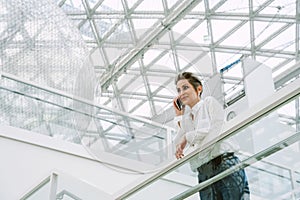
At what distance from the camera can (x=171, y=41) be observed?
44.5 inches

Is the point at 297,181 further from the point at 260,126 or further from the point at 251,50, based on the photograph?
the point at 251,50

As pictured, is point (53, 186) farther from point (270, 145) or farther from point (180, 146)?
point (180, 146)

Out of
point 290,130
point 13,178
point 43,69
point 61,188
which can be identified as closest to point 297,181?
point 290,130

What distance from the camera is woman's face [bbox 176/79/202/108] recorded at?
1.20m

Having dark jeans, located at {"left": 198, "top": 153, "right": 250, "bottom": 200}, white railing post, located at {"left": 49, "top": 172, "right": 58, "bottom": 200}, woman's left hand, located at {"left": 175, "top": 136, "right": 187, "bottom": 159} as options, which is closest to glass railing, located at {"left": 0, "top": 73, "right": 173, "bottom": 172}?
woman's left hand, located at {"left": 175, "top": 136, "right": 187, "bottom": 159}

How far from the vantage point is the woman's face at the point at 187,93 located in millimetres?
1201

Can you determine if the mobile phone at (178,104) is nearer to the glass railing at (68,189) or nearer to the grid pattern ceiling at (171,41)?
the grid pattern ceiling at (171,41)

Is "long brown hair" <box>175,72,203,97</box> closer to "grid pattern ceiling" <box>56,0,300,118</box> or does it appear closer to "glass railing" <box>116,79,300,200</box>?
"grid pattern ceiling" <box>56,0,300,118</box>

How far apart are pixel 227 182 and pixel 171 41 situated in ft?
2.93

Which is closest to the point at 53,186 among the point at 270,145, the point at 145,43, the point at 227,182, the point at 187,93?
the point at 227,182

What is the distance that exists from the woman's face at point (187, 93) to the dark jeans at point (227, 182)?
1.94 ft

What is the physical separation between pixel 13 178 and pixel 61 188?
975 millimetres

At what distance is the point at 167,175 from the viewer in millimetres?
2482

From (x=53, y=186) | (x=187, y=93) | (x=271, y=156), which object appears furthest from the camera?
(x=53, y=186)
